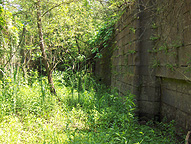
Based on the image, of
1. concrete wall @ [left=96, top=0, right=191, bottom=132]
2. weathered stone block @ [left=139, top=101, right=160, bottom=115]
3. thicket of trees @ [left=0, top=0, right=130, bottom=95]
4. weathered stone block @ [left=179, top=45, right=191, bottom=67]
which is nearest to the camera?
weathered stone block @ [left=179, top=45, right=191, bottom=67]

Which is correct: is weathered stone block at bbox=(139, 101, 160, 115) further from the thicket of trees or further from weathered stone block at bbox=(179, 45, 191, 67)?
the thicket of trees

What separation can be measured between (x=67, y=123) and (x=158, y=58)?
1.90m

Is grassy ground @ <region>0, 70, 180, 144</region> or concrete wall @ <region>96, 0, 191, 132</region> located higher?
concrete wall @ <region>96, 0, 191, 132</region>

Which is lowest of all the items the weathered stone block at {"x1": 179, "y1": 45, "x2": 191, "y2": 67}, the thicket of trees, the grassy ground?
the grassy ground

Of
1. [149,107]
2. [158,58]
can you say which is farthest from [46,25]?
[149,107]

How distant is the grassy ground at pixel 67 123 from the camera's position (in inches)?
94.0

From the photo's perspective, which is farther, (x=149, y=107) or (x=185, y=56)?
(x=149, y=107)

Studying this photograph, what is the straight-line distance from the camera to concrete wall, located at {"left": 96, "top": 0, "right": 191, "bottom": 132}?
224 cm

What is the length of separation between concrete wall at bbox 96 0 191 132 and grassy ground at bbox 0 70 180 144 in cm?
31

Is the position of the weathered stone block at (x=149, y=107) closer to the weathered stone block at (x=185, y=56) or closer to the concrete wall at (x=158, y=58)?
the concrete wall at (x=158, y=58)

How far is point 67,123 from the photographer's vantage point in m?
2.96

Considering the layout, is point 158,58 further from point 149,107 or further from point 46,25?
point 46,25

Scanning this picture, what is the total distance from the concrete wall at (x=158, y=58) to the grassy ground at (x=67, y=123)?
0.31m

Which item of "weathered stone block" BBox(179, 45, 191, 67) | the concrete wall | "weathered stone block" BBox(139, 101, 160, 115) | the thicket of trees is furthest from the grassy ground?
"weathered stone block" BBox(179, 45, 191, 67)
